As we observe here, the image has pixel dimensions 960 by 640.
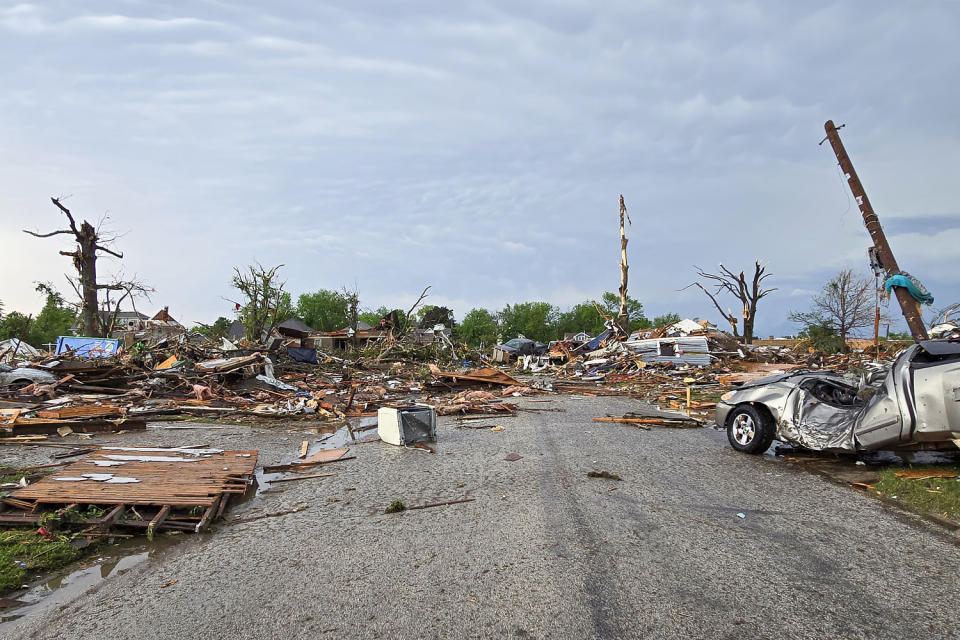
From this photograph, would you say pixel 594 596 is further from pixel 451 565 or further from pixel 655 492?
pixel 655 492

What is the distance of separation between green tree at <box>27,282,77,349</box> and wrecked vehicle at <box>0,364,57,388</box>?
46447 millimetres

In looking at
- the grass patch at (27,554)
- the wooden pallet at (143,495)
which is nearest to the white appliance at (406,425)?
the wooden pallet at (143,495)

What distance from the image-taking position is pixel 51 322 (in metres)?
60.3

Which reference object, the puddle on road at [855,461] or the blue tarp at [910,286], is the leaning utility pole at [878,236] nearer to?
the blue tarp at [910,286]

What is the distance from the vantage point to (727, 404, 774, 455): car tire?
7.79m

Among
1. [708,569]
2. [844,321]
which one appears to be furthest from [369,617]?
[844,321]

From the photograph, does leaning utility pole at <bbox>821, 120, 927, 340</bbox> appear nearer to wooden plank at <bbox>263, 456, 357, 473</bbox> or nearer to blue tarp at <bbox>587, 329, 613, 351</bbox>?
wooden plank at <bbox>263, 456, 357, 473</bbox>

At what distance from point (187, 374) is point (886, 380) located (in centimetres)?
1691

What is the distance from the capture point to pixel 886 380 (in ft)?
21.3

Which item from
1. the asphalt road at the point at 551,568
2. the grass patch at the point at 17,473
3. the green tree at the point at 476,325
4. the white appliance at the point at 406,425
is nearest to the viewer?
the asphalt road at the point at 551,568

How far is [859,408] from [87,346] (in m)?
23.0

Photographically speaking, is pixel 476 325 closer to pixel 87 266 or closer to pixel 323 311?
pixel 323 311

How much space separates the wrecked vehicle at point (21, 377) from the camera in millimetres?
14766

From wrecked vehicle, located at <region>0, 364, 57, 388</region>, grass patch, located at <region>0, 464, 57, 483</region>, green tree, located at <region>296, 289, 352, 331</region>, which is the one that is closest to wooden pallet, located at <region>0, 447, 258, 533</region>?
grass patch, located at <region>0, 464, 57, 483</region>
